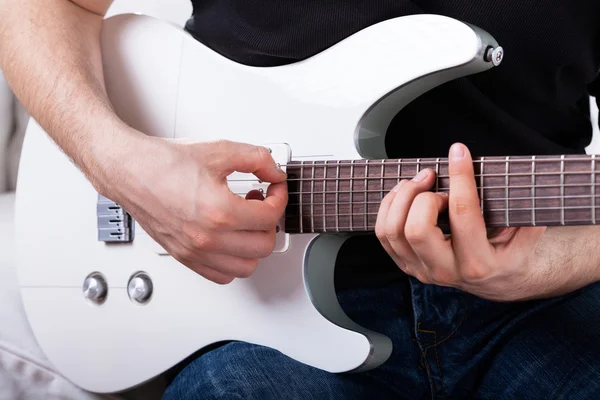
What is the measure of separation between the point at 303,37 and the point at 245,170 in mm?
237

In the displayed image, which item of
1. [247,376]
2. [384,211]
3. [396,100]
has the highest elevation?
[396,100]

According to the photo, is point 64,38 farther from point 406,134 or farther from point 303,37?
point 406,134

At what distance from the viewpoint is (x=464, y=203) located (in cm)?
69

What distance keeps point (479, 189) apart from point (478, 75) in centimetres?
27

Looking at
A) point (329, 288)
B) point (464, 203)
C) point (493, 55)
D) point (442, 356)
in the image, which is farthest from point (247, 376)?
point (493, 55)

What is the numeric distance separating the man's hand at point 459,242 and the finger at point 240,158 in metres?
0.15

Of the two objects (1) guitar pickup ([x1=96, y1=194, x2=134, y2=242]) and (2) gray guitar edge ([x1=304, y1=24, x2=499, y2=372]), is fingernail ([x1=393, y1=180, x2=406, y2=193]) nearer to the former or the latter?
(2) gray guitar edge ([x1=304, y1=24, x2=499, y2=372])

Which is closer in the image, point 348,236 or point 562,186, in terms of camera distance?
point 562,186

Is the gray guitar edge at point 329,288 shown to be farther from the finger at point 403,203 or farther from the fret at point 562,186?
the fret at point 562,186

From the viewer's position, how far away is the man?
81 centimetres

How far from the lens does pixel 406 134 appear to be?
93cm

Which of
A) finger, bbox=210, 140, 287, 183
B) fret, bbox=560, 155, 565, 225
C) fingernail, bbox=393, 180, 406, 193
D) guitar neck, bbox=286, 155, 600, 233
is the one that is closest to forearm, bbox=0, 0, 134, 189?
finger, bbox=210, 140, 287, 183

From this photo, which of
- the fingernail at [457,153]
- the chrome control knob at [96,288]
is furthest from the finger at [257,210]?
the chrome control knob at [96,288]

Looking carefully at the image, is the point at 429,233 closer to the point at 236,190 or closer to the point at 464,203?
the point at 464,203
